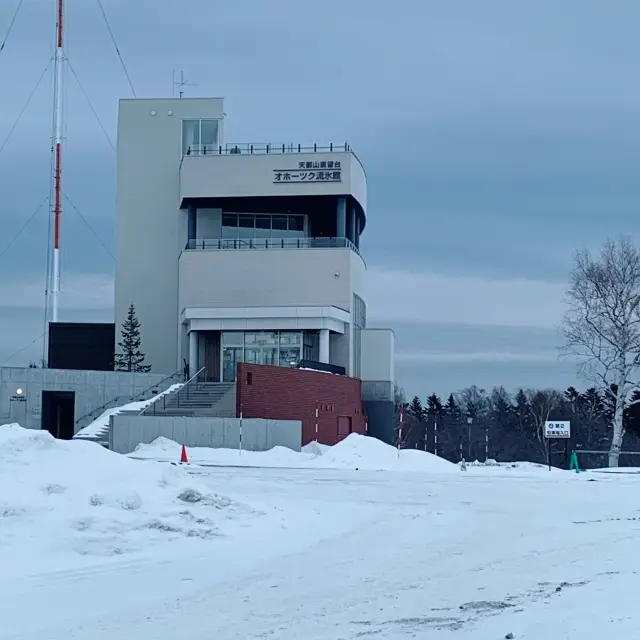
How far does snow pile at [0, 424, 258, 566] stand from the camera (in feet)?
45.0

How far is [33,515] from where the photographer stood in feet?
46.4

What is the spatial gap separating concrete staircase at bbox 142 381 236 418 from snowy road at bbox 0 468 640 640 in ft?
71.2

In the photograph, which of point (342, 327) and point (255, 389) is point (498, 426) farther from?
point (255, 389)

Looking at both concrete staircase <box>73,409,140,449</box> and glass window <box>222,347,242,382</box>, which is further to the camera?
glass window <box>222,347,242,382</box>

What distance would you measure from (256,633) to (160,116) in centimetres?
5605

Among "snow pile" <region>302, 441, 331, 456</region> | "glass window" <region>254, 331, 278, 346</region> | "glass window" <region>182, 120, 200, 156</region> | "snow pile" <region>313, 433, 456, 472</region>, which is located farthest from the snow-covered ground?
"glass window" <region>182, 120, 200, 156</region>

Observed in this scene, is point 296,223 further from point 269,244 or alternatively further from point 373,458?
point 373,458

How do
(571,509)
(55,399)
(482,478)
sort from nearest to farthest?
(571,509)
(482,478)
(55,399)

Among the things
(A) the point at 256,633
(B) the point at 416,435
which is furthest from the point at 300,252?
(B) the point at 416,435

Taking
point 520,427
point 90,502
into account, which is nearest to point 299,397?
point 90,502

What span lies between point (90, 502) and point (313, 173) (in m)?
42.7

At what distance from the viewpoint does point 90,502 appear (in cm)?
1495

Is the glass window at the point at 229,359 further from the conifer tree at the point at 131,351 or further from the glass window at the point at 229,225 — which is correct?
the glass window at the point at 229,225

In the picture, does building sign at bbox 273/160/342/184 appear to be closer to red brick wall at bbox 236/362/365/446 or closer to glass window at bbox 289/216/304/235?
glass window at bbox 289/216/304/235
